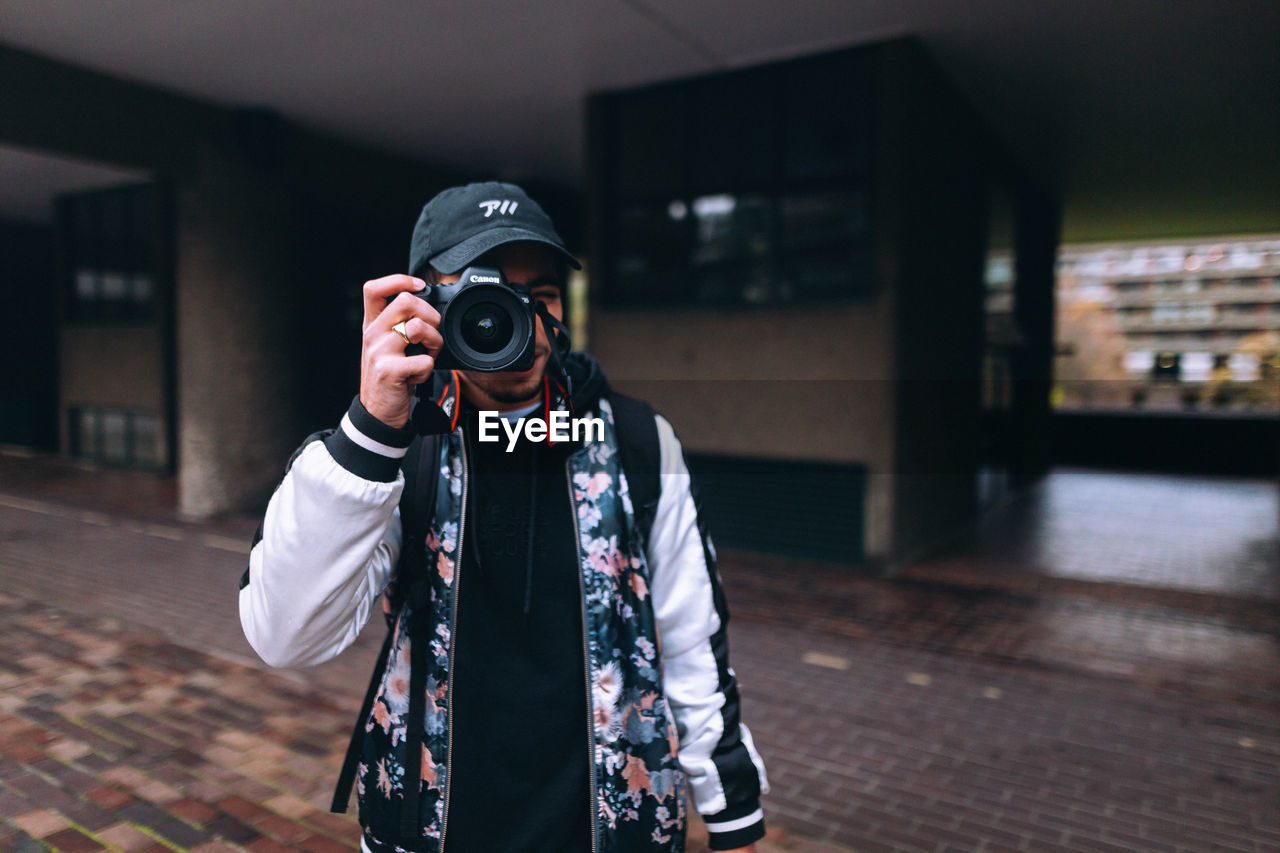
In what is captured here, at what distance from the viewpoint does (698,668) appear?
1600 millimetres

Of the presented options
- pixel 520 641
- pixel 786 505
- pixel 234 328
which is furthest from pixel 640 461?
pixel 234 328

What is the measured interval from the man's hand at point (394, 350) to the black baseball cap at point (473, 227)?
15 centimetres

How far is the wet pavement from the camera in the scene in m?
3.28

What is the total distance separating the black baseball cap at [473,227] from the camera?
138 centimetres

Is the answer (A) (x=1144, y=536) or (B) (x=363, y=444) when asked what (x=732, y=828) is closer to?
(B) (x=363, y=444)

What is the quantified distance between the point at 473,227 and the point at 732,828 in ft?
3.69

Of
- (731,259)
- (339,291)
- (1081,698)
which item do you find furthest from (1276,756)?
(339,291)

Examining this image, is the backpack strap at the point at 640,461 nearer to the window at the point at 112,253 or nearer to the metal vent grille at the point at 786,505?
the metal vent grille at the point at 786,505

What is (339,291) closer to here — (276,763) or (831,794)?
(276,763)

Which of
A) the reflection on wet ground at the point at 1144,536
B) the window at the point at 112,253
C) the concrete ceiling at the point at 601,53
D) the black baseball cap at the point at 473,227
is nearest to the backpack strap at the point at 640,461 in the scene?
the black baseball cap at the point at 473,227

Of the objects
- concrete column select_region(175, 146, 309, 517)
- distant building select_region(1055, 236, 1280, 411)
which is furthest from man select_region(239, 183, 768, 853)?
distant building select_region(1055, 236, 1280, 411)

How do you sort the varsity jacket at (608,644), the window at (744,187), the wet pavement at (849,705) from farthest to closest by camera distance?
1. the window at (744,187)
2. the wet pavement at (849,705)
3. the varsity jacket at (608,644)

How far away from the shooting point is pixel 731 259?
307 inches

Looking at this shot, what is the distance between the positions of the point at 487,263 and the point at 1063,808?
10.7 ft
